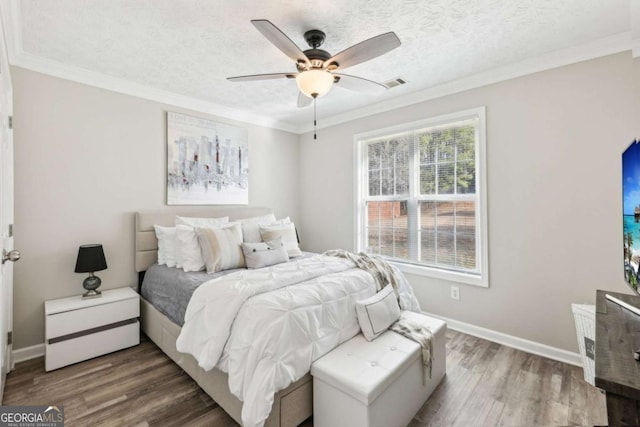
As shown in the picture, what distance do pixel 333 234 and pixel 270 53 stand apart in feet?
8.34

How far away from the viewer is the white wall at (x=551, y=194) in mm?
2248

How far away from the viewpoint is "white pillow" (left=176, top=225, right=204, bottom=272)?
271 centimetres

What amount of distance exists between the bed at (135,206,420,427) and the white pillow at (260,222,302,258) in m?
0.70

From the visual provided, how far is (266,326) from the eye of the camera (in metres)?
1.61

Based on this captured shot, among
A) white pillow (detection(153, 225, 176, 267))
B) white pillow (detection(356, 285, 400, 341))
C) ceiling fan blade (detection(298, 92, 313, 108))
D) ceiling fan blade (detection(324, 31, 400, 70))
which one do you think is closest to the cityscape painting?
white pillow (detection(153, 225, 176, 267))

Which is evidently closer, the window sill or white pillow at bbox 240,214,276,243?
the window sill

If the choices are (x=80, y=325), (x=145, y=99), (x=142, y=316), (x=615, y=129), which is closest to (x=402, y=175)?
(x=615, y=129)

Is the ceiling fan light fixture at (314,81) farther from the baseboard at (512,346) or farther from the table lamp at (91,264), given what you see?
the baseboard at (512,346)

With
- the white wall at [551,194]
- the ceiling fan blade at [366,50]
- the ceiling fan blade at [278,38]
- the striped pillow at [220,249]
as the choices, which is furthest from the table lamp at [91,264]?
the white wall at [551,194]

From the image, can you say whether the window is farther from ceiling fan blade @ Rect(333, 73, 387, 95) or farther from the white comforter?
the white comforter

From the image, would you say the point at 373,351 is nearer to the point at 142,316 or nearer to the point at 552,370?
the point at 552,370

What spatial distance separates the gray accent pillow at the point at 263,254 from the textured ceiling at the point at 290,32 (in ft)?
5.61

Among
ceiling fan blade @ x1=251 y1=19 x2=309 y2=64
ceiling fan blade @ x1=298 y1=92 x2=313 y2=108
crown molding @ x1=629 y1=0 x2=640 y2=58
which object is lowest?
ceiling fan blade @ x1=298 y1=92 x2=313 y2=108

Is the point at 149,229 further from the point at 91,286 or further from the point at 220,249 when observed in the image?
the point at 220,249
